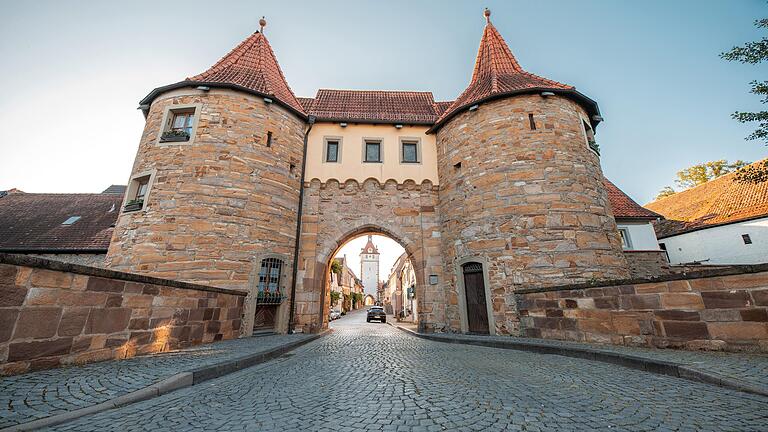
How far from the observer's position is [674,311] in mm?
4957

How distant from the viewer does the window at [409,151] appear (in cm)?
1242

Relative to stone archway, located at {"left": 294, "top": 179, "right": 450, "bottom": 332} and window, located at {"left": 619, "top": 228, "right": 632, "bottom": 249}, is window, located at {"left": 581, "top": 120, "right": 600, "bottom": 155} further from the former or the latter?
window, located at {"left": 619, "top": 228, "right": 632, "bottom": 249}

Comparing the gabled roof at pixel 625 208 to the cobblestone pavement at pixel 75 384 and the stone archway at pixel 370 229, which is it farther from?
the cobblestone pavement at pixel 75 384

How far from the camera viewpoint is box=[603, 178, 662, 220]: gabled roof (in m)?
14.1

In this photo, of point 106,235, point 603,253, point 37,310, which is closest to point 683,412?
point 37,310

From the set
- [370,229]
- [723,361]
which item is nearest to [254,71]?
[370,229]

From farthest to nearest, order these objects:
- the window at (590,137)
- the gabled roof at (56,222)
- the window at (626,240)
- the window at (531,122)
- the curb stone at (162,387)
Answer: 1. the window at (626,240)
2. the gabled roof at (56,222)
3. the window at (590,137)
4. the window at (531,122)
5. the curb stone at (162,387)

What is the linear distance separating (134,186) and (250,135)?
384 cm

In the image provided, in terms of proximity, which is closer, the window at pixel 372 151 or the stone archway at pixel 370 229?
the stone archway at pixel 370 229

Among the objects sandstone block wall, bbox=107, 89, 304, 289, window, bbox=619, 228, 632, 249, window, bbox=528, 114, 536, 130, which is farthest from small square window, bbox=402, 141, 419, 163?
window, bbox=619, 228, 632, 249

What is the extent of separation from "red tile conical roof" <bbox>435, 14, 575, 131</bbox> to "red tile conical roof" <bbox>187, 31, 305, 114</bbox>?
250 inches

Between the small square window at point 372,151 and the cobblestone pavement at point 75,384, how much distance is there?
9324 millimetres

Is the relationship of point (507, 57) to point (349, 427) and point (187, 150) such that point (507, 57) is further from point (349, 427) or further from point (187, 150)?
point (349, 427)

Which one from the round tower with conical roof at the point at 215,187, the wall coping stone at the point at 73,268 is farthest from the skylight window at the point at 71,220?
the wall coping stone at the point at 73,268
